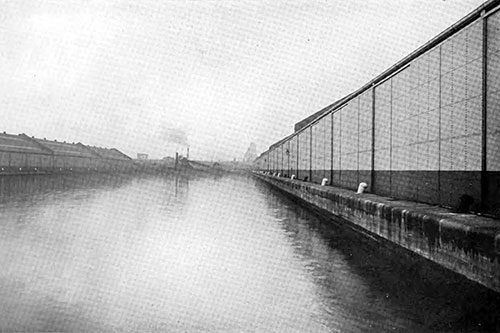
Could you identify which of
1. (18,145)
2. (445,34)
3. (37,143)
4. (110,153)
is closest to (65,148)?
(37,143)

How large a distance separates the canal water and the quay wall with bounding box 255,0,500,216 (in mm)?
1589

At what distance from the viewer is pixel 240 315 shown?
4434 mm

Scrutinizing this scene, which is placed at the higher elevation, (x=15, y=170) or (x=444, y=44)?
(x=444, y=44)

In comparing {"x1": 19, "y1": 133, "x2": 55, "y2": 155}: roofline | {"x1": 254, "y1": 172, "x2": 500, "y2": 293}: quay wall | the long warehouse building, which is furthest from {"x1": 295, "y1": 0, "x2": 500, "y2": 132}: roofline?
{"x1": 19, "y1": 133, "x2": 55, "y2": 155}: roofline

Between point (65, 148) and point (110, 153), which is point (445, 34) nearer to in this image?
point (65, 148)

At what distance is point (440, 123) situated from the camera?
8211 millimetres

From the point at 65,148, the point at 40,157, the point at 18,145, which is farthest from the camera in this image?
the point at 65,148

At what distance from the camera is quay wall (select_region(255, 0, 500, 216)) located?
6.44m

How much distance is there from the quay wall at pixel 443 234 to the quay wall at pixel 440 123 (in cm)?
73

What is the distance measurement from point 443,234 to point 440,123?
298 cm

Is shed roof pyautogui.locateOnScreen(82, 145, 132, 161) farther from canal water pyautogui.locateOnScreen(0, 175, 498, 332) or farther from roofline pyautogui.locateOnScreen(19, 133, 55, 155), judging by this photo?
canal water pyautogui.locateOnScreen(0, 175, 498, 332)

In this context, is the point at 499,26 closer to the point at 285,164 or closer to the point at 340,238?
the point at 340,238

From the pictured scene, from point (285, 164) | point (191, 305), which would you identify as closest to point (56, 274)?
point (191, 305)

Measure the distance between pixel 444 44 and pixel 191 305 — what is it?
656 centimetres
